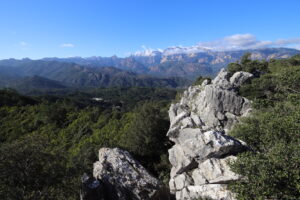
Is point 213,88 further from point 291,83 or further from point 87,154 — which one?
point 87,154

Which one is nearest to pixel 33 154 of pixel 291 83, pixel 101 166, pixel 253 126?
pixel 101 166

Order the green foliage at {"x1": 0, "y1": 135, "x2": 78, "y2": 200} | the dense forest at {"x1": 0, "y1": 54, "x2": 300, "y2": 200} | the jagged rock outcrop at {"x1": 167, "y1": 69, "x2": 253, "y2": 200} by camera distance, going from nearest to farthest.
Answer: the dense forest at {"x1": 0, "y1": 54, "x2": 300, "y2": 200}, the green foliage at {"x1": 0, "y1": 135, "x2": 78, "y2": 200}, the jagged rock outcrop at {"x1": 167, "y1": 69, "x2": 253, "y2": 200}

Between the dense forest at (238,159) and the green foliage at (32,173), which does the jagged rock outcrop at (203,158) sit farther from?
the green foliage at (32,173)

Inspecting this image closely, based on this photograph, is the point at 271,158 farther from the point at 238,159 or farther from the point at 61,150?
the point at 61,150

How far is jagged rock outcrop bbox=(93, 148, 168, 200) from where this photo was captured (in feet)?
51.0

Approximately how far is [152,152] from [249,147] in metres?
14.0

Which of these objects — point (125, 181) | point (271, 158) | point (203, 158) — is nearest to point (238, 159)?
point (271, 158)

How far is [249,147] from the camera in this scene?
15.8m

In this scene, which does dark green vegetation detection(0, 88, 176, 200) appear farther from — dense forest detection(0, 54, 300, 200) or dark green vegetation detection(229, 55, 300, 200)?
dark green vegetation detection(229, 55, 300, 200)

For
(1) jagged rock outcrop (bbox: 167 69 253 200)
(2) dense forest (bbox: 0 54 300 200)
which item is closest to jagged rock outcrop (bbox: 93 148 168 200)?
(1) jagged rock outcrop (bbox: 167 69 253 200)

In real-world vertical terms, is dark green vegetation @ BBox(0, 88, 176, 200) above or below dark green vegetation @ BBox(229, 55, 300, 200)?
below

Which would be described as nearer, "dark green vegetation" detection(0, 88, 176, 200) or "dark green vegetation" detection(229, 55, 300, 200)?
"dark green vegetation" detection(229, 55, 300, 200)

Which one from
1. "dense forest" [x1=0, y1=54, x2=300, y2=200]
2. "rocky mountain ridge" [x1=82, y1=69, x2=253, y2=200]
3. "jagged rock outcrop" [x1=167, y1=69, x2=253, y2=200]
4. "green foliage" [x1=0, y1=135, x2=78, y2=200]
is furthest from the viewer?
"rocky mountain ridge" [x1=82, y1=69, x2=253, y2=200]

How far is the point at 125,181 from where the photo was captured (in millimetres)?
16141
